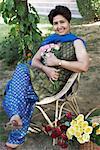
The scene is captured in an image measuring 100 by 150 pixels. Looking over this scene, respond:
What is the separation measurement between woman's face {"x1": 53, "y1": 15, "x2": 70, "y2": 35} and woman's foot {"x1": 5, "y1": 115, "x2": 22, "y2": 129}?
0.87m

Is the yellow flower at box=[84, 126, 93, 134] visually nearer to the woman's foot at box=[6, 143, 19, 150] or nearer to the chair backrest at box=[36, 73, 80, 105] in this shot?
the chair backrest at box=[36, 73, 80, 105]

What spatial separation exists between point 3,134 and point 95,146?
40.4 inches

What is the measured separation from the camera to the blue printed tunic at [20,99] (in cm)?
312

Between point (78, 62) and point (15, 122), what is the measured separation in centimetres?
72

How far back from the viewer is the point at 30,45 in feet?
14.6

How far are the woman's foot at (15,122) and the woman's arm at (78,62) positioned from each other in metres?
0.56

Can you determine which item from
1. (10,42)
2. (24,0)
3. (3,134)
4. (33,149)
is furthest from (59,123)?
(10,42)

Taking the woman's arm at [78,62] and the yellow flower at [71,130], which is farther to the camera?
the woman's arm at [78,62]

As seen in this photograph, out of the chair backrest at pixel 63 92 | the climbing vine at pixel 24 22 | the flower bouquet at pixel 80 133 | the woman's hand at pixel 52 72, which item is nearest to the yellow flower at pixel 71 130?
the flower bouquet at pixel 80 133

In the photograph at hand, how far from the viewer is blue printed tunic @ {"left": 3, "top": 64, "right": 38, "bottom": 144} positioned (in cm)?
312

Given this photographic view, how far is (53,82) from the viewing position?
10.5ft

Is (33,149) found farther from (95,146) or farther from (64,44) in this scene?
(64,44)

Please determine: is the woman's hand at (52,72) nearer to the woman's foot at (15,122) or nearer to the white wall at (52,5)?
the woman's foot at (15,122)

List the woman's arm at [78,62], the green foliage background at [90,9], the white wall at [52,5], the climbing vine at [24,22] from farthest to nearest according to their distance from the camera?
the white wall at [52,5]
the green foliage background at [90,9]
the climbing vine at [24,22]
the woman's arm at [78,62]
